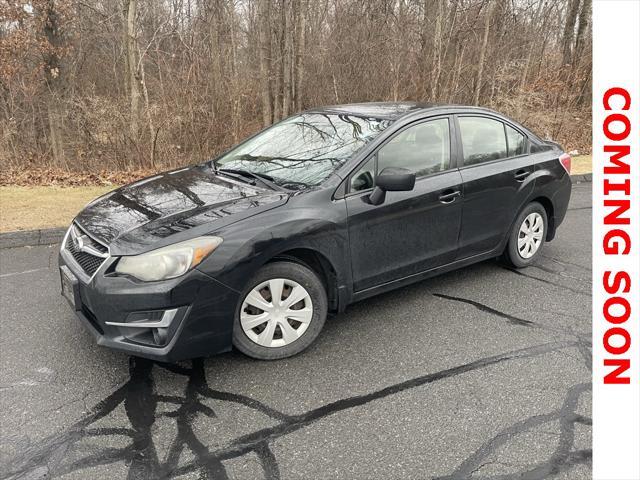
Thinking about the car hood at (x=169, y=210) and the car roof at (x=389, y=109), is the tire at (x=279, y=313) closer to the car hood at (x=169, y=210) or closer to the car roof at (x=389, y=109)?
the car hood at (x=169, y=210)

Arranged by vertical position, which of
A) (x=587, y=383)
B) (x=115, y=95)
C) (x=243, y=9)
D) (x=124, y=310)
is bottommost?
(x=587, y=383)

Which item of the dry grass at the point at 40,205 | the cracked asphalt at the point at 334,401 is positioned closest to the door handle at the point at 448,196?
the cracked asphalt at the point at 334,401

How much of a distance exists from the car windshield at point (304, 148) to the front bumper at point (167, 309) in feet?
3.37

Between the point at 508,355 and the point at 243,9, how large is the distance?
39.6ft

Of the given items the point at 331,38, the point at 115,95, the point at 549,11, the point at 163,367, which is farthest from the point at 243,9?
the point at 163,367

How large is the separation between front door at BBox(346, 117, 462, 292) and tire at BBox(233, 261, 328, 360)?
15.7 inches

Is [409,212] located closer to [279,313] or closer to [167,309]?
[279,313]

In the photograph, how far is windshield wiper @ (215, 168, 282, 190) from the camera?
3600 mm

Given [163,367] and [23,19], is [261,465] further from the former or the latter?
[23,19]

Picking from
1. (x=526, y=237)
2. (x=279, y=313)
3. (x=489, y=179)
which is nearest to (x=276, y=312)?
(x=279, y=313)

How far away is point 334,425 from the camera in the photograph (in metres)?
2.68

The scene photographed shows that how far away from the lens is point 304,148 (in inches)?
157

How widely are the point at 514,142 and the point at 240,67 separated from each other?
8891 millimetres

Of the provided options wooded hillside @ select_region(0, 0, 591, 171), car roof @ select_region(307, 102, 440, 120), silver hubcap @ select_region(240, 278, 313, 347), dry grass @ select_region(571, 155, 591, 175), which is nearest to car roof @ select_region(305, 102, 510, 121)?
car roof @ select_region(307, 102, 440, 120)
